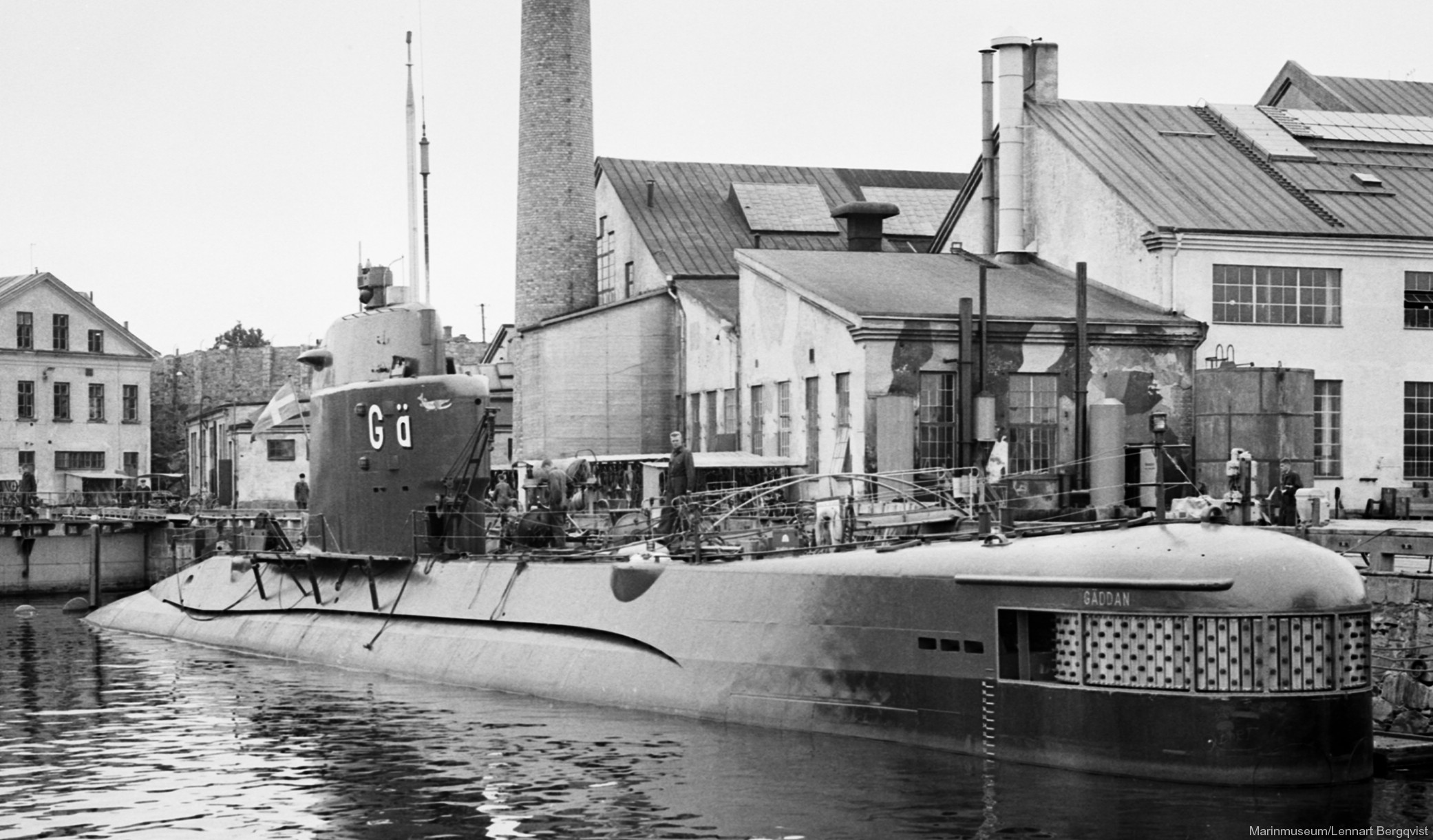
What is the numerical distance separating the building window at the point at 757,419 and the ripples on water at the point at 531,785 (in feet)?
65.7

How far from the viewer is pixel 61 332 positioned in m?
73.4

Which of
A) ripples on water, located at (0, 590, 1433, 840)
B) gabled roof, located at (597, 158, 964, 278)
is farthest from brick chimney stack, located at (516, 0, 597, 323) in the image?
ripples on water, located at (0, 590, 1433, 840)

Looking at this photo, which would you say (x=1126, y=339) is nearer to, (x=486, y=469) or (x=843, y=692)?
(x=486, y=469)

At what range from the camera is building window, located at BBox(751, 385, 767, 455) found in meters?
43.8

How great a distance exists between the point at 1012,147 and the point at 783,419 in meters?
9.25

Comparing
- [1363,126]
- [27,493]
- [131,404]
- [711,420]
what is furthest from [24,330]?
[1363,126]

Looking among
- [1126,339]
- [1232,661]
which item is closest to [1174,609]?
[1232,661]

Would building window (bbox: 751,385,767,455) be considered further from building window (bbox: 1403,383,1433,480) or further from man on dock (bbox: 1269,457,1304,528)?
building window (bbox: 1403,383,1433,480)

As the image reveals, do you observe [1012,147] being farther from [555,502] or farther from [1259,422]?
[555,502]

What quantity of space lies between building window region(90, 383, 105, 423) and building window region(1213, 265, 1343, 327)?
49.6m

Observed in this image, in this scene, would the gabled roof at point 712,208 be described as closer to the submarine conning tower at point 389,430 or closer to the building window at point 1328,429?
the building window at point 1328,429

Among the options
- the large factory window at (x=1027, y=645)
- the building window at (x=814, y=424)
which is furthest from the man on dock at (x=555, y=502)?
the building window at (x=814, y=424)

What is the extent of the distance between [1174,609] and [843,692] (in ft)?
13.4

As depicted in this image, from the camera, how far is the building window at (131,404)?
75.2 meters
